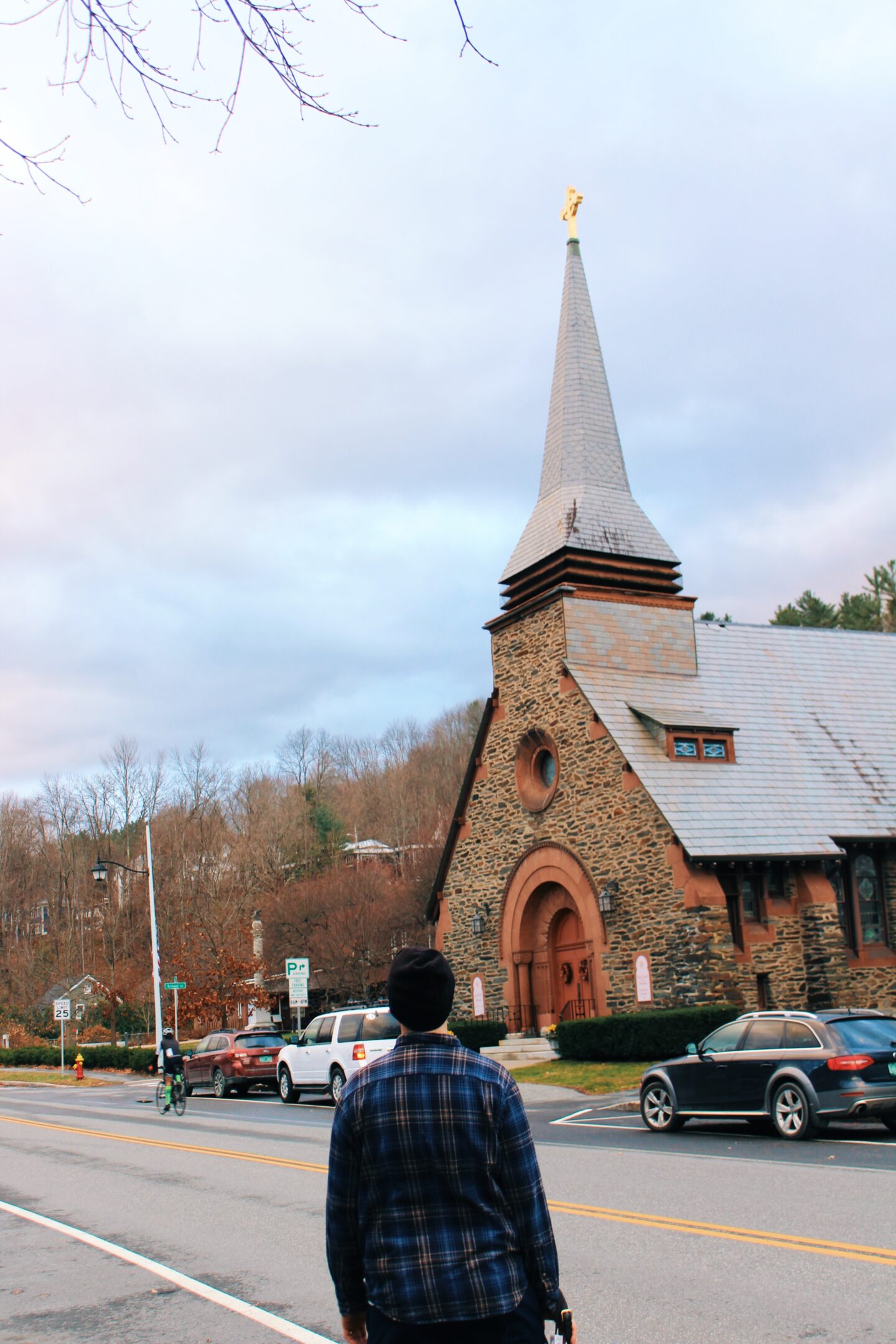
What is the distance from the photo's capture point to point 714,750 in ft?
95.0

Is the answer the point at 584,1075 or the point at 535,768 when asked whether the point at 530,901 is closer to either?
the point at 535,768

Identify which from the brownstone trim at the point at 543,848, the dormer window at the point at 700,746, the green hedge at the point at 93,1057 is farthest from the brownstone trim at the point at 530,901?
the green hedge at the point at 93,1057

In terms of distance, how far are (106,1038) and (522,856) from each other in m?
39.7

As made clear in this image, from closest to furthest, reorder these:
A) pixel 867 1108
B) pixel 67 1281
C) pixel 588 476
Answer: pixel 67 1281, pixel 867 1108, pixel 588 476

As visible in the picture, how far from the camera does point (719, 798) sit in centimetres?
2762

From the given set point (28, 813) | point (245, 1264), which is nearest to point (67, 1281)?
point (245, 1264)

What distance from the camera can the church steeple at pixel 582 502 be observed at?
31.4 metres

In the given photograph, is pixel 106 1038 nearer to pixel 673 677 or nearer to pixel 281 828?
pixel 281 828

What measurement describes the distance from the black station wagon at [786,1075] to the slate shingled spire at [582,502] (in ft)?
56.8

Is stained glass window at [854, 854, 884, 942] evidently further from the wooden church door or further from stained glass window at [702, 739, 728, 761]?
the wooden church door

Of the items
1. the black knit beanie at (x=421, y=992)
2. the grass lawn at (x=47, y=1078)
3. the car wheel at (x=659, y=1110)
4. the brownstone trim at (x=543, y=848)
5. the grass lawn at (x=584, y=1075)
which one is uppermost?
the brownstone trim at (x=543, y=848)

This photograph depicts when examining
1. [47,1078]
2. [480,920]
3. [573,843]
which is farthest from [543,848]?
[47,1078]

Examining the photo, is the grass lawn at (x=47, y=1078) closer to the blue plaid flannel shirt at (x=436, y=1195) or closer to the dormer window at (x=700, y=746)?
the dormer window at (x=700, y=746)

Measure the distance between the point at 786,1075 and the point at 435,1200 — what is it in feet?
38.4
